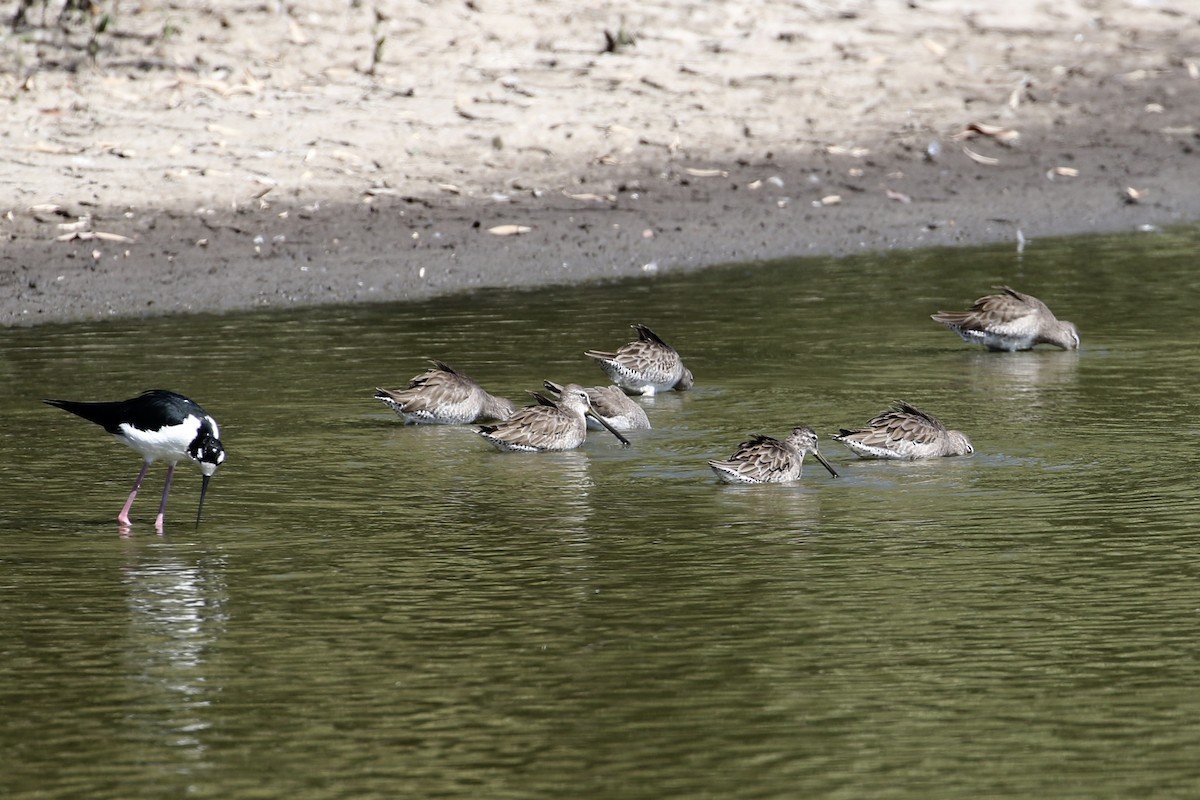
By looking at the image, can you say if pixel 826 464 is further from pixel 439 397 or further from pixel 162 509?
pixel 162 509

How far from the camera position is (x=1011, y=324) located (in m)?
16.4

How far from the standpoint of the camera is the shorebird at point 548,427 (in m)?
13.0

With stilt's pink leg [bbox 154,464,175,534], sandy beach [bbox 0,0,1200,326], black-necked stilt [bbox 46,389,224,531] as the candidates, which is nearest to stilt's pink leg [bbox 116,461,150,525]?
black-necked stilt [bbox 46,389,224,531]

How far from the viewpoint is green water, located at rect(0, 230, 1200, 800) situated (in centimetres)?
704

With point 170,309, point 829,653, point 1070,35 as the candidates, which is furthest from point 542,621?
point 1070,35

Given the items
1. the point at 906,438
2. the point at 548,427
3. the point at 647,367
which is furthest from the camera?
the point at 647,367

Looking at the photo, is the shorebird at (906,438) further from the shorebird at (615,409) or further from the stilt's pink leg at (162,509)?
the stilt's pink leg at (162,509)

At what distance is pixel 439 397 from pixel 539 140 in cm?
903

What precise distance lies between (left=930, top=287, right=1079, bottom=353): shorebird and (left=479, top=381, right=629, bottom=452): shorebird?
4367mm

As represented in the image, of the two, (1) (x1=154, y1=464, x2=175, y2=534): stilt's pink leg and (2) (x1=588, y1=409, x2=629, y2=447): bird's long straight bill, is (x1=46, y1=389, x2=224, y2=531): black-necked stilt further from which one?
(2) (x1=588, y1=409, x2=629, y2=447): bird's long straight bill

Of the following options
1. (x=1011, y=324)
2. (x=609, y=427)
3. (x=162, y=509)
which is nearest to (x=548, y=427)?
(x=609, y=427)

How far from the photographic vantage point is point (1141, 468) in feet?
38.2

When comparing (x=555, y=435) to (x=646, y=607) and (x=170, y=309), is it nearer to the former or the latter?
(x=646, y=607)

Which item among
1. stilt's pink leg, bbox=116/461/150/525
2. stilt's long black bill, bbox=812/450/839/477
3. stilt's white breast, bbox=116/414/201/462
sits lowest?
stilt's long black bill, bbox=812/450/839/477
